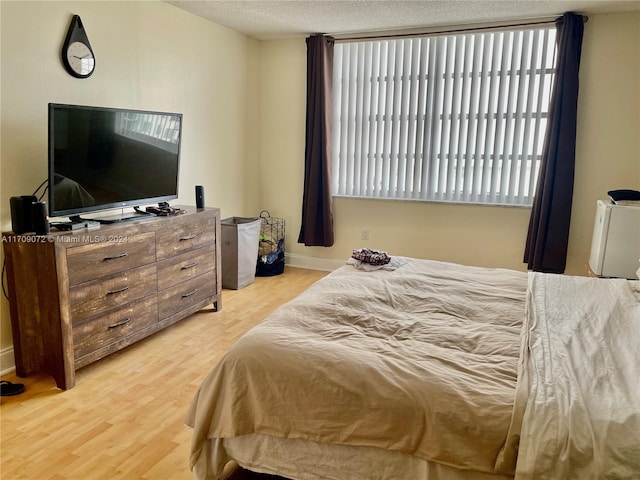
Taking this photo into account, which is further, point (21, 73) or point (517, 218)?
point (517, 218)

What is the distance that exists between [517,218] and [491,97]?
3.68 ft

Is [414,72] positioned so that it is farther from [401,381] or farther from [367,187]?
[401,381]

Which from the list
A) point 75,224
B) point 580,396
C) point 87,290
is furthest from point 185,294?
point 580,396

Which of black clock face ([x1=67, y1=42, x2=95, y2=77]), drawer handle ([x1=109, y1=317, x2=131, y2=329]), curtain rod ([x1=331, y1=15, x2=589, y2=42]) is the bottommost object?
drawer handle ([x1=109, y1=317, x2=131, y2=329])

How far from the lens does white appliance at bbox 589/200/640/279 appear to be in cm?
327

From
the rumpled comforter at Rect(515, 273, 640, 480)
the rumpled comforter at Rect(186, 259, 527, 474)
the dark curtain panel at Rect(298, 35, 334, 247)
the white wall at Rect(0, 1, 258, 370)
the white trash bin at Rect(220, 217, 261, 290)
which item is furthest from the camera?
the dark curtain panel at Rect(298, 35, 334, 247)

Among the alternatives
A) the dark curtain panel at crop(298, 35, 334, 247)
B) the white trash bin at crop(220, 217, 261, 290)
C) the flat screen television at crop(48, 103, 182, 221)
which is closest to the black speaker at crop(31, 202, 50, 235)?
the flat screen television at crop(48, 103, 182, 221)

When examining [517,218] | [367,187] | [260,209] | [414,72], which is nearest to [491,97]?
[414,72]

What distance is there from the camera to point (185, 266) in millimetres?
3314

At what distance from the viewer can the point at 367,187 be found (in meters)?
4.82

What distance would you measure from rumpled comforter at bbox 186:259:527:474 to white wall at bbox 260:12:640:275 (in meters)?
2.39

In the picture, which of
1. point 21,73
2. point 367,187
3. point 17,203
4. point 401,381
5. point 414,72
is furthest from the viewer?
point 367,187

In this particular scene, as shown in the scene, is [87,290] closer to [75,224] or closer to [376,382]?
[75,224]

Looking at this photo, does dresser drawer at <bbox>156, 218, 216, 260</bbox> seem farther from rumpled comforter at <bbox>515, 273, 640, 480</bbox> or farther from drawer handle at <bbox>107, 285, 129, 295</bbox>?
rumpled comforter at <bbox>515, 273, 640, 480</bbox>
